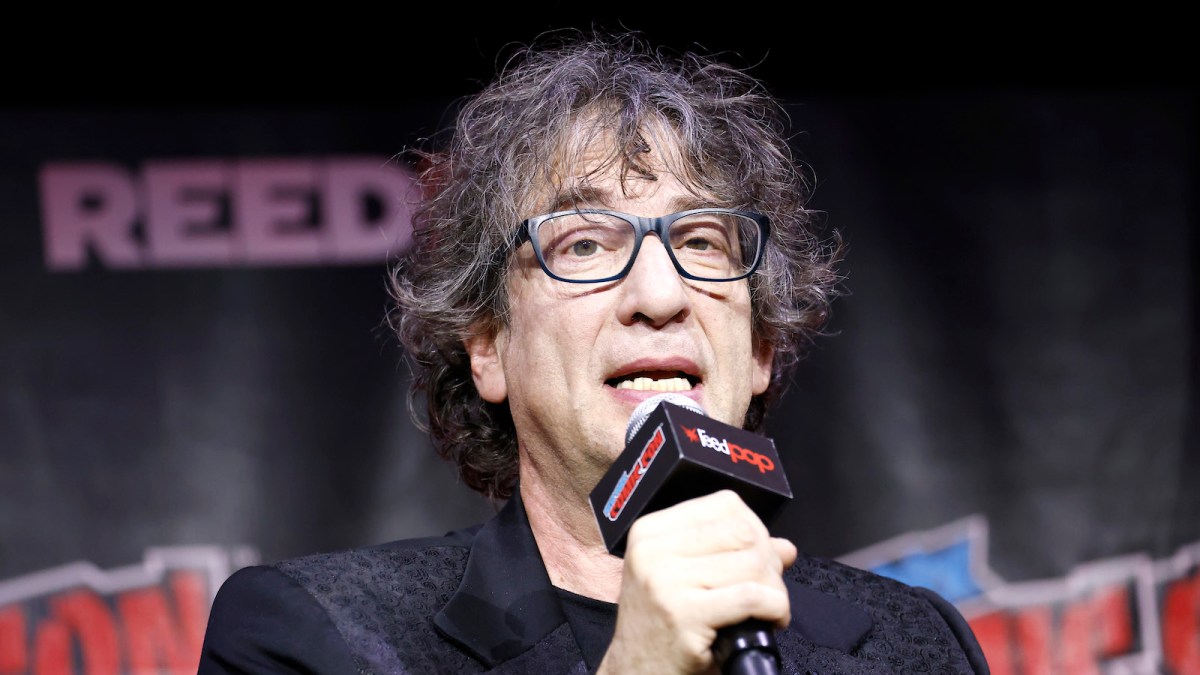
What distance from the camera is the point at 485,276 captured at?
1.87m

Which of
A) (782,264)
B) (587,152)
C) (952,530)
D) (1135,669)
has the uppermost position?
(587,152)

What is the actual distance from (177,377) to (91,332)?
23 cm

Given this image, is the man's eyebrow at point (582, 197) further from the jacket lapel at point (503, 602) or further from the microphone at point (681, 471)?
the microphone at point (681, 471)

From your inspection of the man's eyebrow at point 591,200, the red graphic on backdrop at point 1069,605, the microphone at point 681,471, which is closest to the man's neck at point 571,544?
the man's eyebrow at point 591,200

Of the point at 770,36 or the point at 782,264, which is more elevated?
the point at 770,36

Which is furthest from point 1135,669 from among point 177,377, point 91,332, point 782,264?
point 91,332

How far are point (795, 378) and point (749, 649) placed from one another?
219 cm

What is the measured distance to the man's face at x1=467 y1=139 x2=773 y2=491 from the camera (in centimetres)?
158

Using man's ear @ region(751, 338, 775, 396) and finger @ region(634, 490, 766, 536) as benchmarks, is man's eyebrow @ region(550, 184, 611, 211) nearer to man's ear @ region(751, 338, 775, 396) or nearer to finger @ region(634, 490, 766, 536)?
man's ear @ region(751, 338, 775, 396)

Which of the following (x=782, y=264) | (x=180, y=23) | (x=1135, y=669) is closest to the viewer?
(x=782, y=264)

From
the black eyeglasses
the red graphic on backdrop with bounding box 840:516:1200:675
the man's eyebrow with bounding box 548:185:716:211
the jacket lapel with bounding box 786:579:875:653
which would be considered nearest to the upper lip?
the black eyeglasses

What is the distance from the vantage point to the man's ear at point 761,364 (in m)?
1.98

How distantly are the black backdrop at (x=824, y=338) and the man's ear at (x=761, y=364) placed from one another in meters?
1.13

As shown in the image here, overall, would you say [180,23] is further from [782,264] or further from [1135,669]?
[1135,669]
